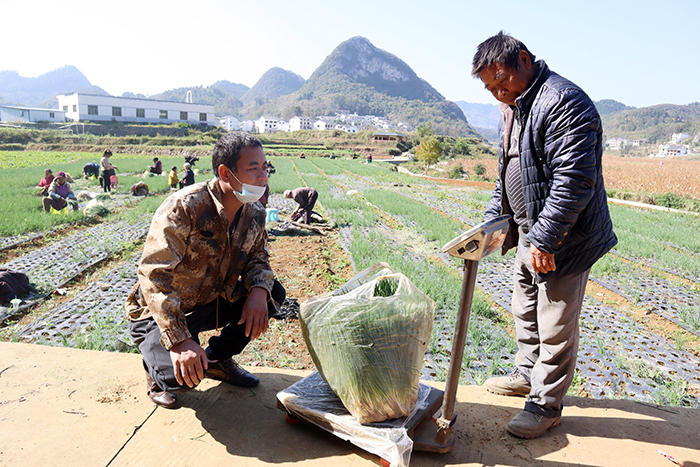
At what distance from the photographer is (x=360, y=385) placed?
1.64 metres

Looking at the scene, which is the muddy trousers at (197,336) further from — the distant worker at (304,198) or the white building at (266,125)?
the white building at (266,125)

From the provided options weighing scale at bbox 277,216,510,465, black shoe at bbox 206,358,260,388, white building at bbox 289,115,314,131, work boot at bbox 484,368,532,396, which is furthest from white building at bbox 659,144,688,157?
black shoe at bbox 206,358,260,388

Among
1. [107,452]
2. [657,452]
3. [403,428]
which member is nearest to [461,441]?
[403,428]

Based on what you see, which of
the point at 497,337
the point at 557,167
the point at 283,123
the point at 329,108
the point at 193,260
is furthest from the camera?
the point at 329,108

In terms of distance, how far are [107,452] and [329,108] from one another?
174 m

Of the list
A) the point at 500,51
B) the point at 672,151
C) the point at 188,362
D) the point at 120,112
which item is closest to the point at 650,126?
the point at 672,151

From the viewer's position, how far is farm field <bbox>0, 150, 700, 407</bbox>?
9.59ft

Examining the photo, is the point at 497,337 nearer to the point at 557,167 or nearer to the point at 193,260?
the point at 557,167

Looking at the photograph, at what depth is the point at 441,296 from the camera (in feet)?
12.9

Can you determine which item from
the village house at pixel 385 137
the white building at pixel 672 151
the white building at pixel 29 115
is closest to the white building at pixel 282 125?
the village house at pixel 385 137

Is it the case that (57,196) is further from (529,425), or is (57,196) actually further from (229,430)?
(529,425)

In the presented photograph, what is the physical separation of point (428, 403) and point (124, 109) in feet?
237

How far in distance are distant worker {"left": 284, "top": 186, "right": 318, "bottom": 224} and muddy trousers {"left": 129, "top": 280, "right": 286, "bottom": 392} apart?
16.4 ft

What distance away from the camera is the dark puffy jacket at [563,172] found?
1.70 m
